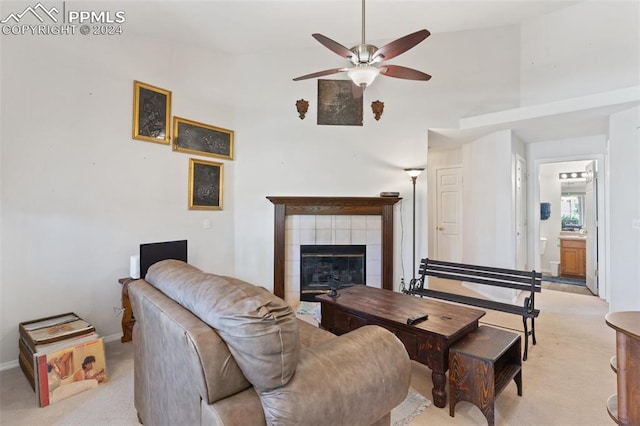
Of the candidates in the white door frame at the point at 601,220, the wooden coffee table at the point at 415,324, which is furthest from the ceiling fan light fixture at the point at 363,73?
the white door frame at the point at 601,220

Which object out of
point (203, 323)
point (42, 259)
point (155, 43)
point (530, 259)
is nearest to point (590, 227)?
point (530, 259)

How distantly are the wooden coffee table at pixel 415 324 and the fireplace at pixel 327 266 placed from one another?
44.9 inches

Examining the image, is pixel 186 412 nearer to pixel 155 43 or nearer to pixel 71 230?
pixel 71 230

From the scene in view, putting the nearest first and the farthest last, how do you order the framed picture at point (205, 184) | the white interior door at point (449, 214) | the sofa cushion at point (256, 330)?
the sofa cushion at point (256, 330)
the framed picture at point (205, 184)
the white interior door at point (449, 214)

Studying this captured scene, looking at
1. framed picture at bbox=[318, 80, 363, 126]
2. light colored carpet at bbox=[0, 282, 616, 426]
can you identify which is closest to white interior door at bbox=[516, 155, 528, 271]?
light colored carpet at bbox=[0, 282, 616, 426]

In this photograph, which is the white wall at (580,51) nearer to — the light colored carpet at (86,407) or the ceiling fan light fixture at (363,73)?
the ceiling fan light fixture at (363,73)

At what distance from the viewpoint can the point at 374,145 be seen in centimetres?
421

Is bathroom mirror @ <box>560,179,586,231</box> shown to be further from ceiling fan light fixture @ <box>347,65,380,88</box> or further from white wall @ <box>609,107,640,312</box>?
ceiling fan light fixture @ <box>347,65,380,88</box>

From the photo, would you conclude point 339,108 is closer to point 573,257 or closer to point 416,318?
point 416,318

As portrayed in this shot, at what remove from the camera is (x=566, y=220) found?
6246 mm

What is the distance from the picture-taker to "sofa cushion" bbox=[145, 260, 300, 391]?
966 millimetres

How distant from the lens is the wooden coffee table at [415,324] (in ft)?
6.39

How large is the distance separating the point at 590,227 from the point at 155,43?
6.85m

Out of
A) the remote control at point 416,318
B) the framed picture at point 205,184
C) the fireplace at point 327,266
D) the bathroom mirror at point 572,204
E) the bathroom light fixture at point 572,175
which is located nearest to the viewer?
the remote control at point 416,318
